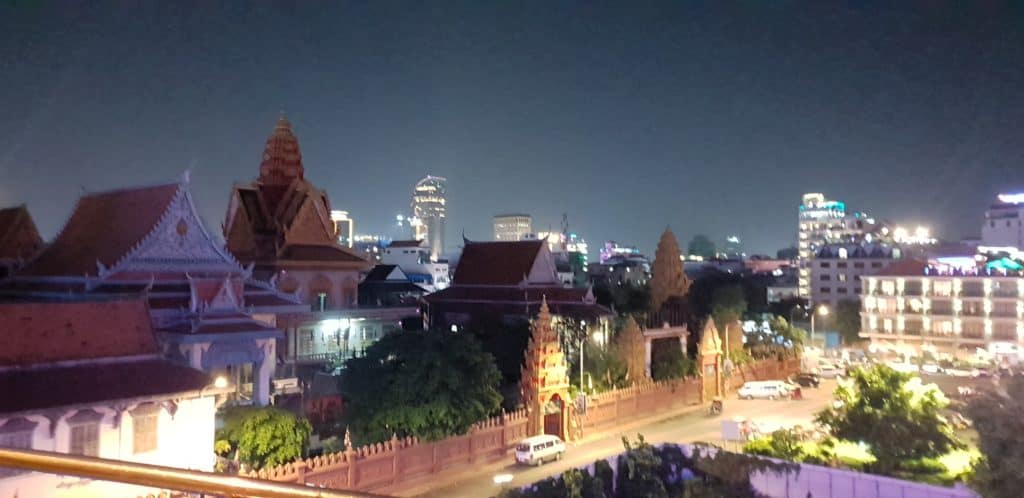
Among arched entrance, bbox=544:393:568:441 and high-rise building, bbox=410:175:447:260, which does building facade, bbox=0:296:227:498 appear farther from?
high-rise building, bbox=410:175:447:260

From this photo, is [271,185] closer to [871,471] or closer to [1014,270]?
[871,471]

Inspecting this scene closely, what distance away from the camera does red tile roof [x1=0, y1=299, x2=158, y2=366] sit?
17.1 m

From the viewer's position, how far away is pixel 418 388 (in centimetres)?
2153

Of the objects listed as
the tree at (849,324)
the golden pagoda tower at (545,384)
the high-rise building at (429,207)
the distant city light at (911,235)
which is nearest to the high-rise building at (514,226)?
the high-rise building at (429,207)

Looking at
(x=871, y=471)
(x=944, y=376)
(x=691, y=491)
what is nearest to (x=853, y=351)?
(x=944, y=376)

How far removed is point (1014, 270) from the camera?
49500 millimetres

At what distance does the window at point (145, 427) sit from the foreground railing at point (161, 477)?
15917 mm

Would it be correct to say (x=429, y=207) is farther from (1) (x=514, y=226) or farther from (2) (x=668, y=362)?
(2) (x=668, y=362)

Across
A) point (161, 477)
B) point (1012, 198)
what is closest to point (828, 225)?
point (1012, 198)

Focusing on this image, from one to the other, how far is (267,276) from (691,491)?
69.3ft

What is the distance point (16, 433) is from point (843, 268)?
66.9 m

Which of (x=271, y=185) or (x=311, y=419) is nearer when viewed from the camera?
(x=311, y=419)

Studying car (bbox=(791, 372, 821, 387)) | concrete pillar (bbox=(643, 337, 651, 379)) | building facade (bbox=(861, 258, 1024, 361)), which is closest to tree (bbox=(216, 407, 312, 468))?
concrete pillar (bbox=(643, 337, 651, 379))

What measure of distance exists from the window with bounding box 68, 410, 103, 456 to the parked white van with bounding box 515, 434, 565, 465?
36.8ft
